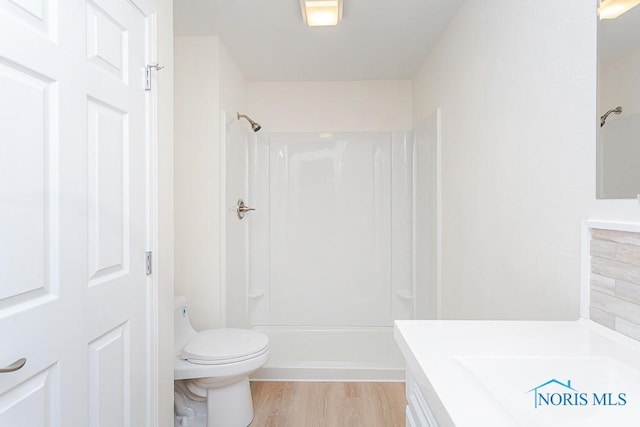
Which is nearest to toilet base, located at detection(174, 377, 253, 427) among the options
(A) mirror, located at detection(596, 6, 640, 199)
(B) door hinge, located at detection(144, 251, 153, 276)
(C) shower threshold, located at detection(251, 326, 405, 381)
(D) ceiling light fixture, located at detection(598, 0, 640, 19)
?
(C) shower threshold, located at detection(251, 326, 405, 381)

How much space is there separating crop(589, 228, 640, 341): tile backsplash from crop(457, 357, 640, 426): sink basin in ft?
0.42

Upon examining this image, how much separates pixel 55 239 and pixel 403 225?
272cm

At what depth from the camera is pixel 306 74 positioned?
309 cm

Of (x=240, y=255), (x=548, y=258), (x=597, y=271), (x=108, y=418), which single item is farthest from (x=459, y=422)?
(x=240, y=255)

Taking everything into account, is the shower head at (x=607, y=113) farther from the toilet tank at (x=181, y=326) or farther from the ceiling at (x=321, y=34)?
the toilet tank at (x=181, y=326)

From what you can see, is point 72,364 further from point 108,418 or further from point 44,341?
point 108,418

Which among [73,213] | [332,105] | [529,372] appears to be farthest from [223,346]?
[332,105]

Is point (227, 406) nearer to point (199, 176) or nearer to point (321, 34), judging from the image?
point (199, 176)

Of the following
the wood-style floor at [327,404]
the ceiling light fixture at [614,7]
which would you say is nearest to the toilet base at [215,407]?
the wood-style floor at [327,404]

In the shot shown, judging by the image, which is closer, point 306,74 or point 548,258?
point 548,258

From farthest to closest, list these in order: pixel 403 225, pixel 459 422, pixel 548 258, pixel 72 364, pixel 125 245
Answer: pixel 403 225 → pixel 125 245 → pixel 548 258 → pixel 72 364 → pixel 459 422

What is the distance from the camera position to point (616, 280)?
91 cm

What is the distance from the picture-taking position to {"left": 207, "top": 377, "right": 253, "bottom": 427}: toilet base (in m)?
2.03

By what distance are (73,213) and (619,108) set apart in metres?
1.42
